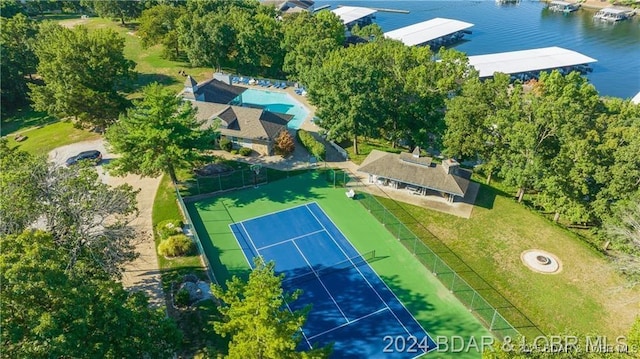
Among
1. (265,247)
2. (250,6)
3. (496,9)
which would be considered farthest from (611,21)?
(265,247)

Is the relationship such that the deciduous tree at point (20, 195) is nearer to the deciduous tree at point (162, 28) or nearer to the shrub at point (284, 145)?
the shrub at point (284, 145)

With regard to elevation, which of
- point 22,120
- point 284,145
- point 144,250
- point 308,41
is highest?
point 308,41

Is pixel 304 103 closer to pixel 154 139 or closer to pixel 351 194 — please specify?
pixel 351 194

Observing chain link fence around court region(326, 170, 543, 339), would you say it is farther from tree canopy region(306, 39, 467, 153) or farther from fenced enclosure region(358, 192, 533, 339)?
tree canopy region(306, 39, 467, 153)

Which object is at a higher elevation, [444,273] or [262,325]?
[262,325]

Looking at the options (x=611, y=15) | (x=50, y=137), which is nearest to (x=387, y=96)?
(x=50, y=137)

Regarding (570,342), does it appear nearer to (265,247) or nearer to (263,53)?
(265,247)

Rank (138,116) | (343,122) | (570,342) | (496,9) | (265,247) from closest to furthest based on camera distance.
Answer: (570,342), (265,247), (138,116), (343,122), (496,9)

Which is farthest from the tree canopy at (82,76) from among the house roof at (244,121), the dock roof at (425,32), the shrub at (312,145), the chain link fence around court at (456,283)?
the dock roof at (425,32)
